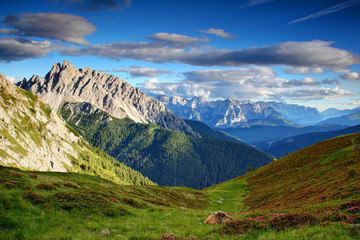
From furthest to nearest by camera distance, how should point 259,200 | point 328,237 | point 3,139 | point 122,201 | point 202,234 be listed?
point 3,139 → point 259,200 → point 122,201 → point 202,234 → point 328,237

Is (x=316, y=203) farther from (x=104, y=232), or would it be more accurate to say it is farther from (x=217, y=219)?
(x=104, y=232)

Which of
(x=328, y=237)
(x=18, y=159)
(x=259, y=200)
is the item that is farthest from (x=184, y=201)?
(x=18, y=159)

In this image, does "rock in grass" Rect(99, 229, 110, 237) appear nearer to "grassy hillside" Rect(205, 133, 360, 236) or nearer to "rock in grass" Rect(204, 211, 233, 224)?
"grassy hillside" Rect(205, 133, 360, 236)

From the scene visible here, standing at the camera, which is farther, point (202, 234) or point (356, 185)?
point (356, 185)

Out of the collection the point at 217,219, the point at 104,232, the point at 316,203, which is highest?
the point at 104,232

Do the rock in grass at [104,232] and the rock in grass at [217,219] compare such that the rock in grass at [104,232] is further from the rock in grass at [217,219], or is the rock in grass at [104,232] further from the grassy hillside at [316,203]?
the rock in grass at [217,219]

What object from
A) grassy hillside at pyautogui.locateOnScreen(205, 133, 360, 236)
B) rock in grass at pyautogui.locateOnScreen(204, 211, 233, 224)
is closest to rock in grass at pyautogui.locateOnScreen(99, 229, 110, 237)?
grassy hillside at pyautogui.locateOnScreen(205, 133, 360, 236)

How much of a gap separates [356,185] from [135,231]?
108 feet

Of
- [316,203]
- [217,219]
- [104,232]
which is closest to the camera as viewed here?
[104,232]

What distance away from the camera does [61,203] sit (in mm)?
19922

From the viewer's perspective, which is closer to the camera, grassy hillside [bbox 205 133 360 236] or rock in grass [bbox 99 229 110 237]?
rock in grass [bbox 99 229 110 237]

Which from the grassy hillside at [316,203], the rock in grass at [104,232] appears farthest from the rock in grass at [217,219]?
the rock in grass at [104,232]

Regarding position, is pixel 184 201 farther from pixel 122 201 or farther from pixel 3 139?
pixel 3 139

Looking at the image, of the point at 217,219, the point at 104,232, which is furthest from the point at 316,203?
the point at 104,232
